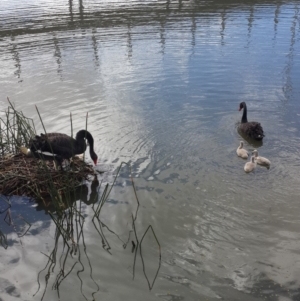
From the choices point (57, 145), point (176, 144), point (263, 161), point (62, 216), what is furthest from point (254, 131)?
point (62, 216)

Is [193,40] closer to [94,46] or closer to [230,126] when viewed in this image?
[94,46]

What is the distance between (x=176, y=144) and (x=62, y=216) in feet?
8.18

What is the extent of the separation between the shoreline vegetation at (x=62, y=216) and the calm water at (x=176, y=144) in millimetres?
50

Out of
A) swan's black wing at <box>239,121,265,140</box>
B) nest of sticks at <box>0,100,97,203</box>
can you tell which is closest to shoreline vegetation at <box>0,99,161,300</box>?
nest of sticks at <box>0,100,97,203</box>

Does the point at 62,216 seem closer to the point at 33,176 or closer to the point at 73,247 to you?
the point at 73,247

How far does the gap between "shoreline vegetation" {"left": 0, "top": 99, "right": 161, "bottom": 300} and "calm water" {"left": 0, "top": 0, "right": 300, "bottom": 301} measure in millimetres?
50

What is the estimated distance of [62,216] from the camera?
458 centimetres

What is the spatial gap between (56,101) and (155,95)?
6.53 feet

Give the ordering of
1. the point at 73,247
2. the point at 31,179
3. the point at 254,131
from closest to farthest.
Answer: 1. the point at 73,247
2. the point at 31,179
3. the point at 254,131

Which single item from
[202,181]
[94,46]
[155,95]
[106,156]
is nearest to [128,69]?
[155,95]

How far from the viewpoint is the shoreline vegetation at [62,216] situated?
4081mm

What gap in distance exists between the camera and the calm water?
3.98 m

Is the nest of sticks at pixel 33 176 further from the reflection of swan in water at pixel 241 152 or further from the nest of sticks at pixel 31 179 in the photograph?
the reflection of swan in water at pixel 241 152

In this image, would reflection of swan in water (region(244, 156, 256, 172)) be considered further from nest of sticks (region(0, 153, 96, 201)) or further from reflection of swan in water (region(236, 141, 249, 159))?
nest of sticks (region(0, 153, 96, 201))
